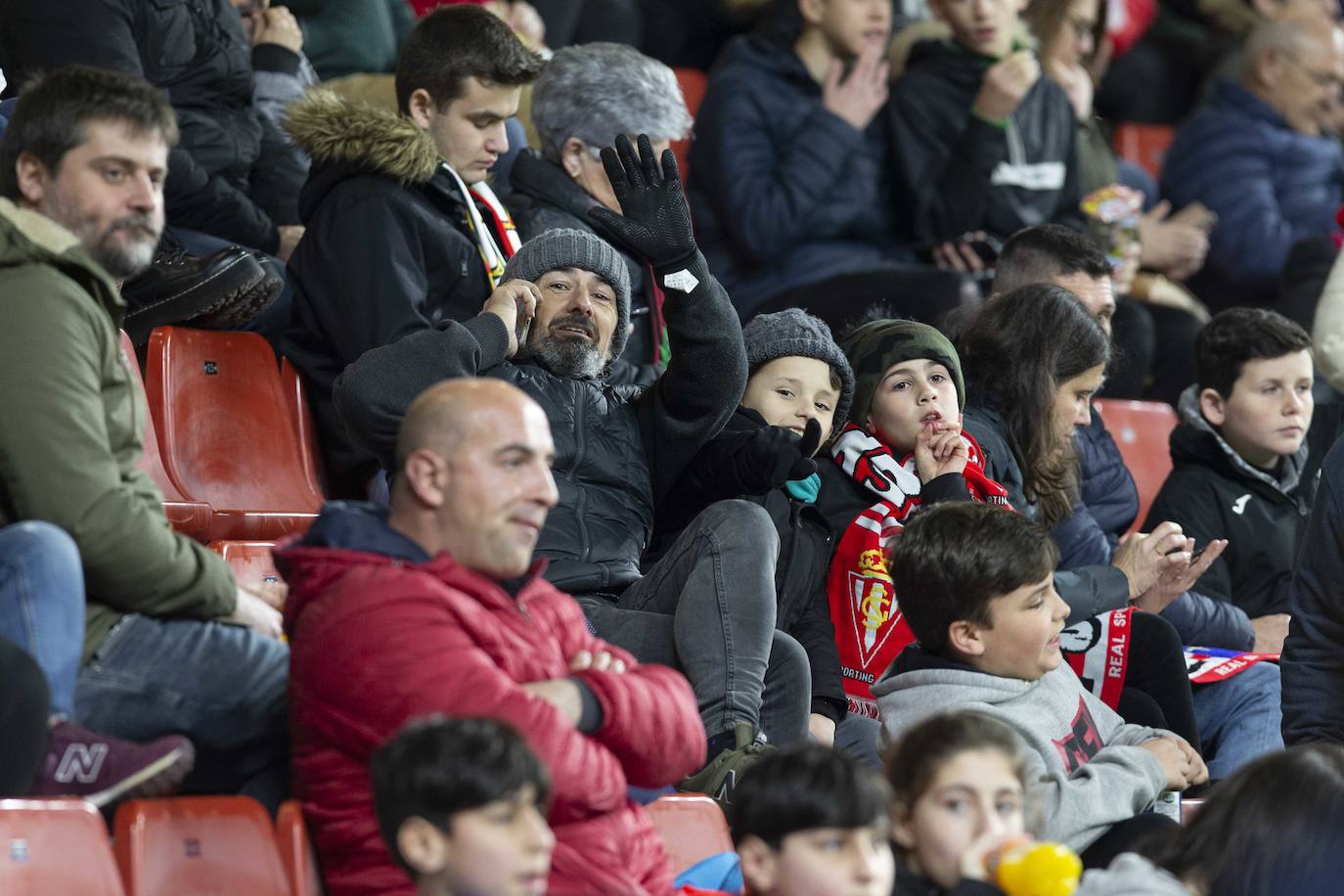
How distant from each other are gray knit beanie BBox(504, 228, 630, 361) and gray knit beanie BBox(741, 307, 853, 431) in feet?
0.96

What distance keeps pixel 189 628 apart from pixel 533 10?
3.73 meters

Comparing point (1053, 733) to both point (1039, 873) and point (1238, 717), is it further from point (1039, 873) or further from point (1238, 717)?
point (1238, 717)

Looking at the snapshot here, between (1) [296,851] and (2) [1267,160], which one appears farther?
(2) [1267,160]

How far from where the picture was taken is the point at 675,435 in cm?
393

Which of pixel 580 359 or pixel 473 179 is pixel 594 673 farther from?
pixel 473 179

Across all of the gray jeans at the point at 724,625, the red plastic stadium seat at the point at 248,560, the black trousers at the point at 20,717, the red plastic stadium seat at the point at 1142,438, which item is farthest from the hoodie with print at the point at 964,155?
the black trousers at the point at 20,717

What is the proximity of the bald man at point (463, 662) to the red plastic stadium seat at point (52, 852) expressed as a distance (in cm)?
27

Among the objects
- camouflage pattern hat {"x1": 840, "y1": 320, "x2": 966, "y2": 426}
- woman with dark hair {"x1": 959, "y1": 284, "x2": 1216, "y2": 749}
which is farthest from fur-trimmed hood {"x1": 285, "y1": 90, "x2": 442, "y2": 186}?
woman with dark hair {"x1": 959, "y1": 284, "x2": 1216, "y2": 749}

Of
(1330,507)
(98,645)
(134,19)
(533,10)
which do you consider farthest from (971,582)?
(533,10)

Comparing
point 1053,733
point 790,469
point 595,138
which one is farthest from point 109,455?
point 595,138

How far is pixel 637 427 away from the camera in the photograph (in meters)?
3.98

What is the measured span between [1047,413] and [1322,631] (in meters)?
0.98

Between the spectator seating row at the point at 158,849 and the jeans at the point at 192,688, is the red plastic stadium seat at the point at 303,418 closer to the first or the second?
the jeans at the point at 192,688

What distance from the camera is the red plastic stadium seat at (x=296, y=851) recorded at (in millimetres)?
2553
